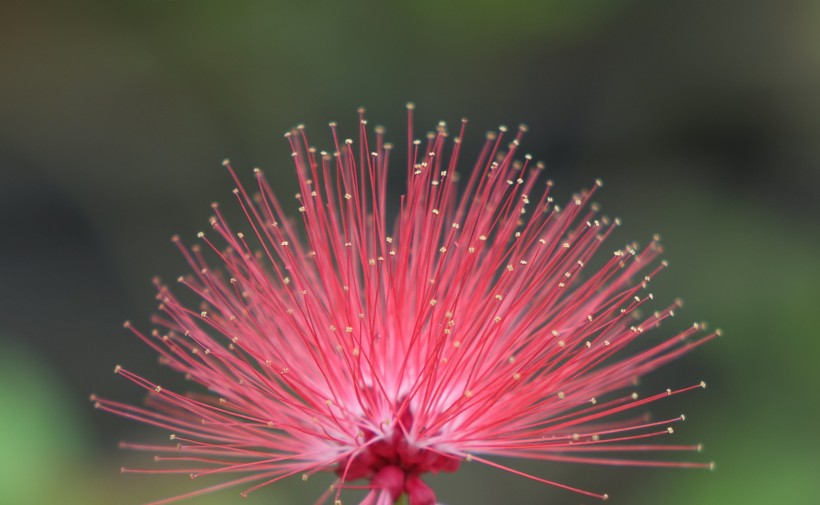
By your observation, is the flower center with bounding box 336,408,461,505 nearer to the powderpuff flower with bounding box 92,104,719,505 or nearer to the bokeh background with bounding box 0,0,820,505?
the powderpuff flower with bounding box 92,104,719,505

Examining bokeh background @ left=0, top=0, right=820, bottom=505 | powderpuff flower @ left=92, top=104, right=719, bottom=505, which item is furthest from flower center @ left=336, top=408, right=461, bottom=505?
bokeh background @ left=0, top=0, right=820, bottom=505

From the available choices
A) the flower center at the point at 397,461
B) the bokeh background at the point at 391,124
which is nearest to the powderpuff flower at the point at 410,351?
the flower center at the point at 397,461

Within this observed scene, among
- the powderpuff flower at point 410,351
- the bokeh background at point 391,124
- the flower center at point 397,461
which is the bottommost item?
the flower center at point 397,461

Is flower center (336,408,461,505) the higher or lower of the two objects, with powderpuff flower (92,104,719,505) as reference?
lower

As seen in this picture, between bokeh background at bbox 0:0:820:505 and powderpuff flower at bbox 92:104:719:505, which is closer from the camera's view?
powderpuff flower at bbox 92:104:719:505

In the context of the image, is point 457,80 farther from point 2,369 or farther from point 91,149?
point 2,369

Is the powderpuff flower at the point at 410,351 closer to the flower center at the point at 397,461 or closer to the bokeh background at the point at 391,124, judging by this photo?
the flower center at the point at 397,461

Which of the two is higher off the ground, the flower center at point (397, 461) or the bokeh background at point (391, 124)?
the bokeh background at point (391, 124)

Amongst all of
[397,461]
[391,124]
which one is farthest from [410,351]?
[391,124]
